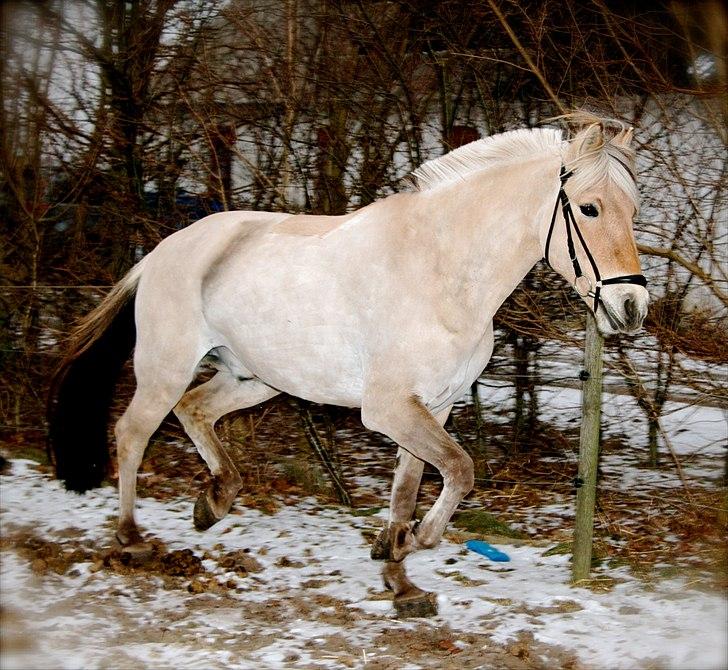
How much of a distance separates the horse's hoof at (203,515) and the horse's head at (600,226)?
2.74 m

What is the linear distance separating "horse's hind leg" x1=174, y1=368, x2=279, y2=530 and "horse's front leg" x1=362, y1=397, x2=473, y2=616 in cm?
136

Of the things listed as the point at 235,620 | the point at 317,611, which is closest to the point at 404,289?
the point at 317,611

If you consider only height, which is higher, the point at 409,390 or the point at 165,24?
the point at 165,24

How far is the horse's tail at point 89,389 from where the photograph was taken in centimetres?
538

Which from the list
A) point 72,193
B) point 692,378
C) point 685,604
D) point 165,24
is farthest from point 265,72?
point 685,604

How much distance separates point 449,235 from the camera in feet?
13.9

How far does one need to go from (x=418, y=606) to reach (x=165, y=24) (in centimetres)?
551

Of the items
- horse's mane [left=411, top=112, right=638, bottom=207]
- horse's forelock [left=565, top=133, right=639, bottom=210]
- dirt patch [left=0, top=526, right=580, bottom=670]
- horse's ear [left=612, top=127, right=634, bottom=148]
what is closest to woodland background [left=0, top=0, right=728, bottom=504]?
horse's ear [left=612, top=127, right=634, bottom=148]

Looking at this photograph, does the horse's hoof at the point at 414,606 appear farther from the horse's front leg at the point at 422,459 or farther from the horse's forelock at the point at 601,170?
the horse's forelock at the point at 601,170

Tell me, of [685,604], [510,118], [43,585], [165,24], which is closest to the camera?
[685,604]

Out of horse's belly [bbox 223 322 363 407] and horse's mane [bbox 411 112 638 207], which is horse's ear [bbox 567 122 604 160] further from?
horse's belly [bbox 223 322 363 407]

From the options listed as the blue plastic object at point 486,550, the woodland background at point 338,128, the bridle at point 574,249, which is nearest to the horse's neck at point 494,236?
the bridle at point 574,249

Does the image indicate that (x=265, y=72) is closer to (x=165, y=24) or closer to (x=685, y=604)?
(x=165, y=24)

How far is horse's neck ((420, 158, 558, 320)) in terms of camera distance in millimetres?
4105
